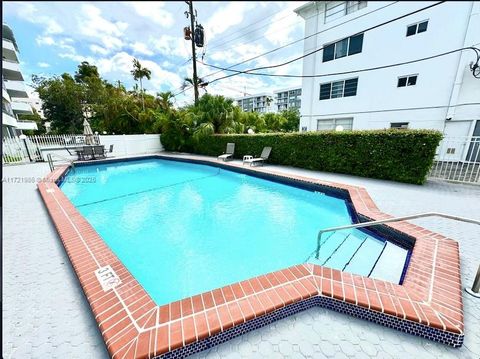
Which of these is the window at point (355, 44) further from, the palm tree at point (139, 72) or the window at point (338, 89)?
the palm tree at point (139, 72)

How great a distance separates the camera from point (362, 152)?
841 cm

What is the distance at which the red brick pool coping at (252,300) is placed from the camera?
2561 mm

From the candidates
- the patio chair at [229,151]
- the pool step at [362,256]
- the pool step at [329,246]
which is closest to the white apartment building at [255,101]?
the patio chair at [229,151]

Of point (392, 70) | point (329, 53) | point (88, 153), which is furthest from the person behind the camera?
point (88, 153)

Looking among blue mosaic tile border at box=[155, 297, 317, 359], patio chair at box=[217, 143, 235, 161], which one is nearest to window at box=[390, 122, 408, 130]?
patio chair at box=[217, 143, 235, 161]

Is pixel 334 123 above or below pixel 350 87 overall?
below

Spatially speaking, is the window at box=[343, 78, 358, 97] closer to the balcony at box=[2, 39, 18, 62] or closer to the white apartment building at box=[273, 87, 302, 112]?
the balcony at box=[2, 39, 18, 62]

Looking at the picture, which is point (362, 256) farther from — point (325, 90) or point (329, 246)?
point (325, 90)

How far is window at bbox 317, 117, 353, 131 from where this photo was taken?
1378cm

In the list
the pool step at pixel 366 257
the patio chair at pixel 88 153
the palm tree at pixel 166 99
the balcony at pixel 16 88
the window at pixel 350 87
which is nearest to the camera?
the pool step at pixel 366 257

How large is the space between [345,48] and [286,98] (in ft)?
224

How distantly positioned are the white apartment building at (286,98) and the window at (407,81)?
2526 inches

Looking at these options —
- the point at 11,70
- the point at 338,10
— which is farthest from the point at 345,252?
the point at 11,70

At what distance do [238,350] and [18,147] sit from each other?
16859 mm
